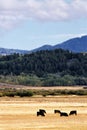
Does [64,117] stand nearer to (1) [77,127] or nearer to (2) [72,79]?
(1) [77,127]

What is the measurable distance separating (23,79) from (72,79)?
57.2ft

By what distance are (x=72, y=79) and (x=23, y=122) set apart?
150 meters

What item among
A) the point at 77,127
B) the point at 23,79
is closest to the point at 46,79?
the point at 23,79

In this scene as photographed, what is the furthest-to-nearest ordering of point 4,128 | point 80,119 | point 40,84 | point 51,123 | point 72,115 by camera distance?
point 40,84 < point 72,115 < point 80,119 < point 51,123 < point 4,128

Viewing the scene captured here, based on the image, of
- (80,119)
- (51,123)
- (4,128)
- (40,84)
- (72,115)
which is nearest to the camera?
(4,128)

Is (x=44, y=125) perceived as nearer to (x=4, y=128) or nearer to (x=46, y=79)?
(x=4, y=128)

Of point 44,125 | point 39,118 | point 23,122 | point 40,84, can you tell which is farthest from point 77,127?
point 40,84

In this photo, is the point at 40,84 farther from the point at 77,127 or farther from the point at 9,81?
the point at 77,127

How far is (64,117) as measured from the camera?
48438mm

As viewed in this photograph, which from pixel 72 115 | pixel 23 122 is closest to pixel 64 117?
pixel 72 115

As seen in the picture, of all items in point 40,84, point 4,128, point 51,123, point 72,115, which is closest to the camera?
point 4,128

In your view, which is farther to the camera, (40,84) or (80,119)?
(40,84)

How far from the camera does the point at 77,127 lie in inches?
1511

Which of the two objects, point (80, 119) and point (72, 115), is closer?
point (80, 119)
